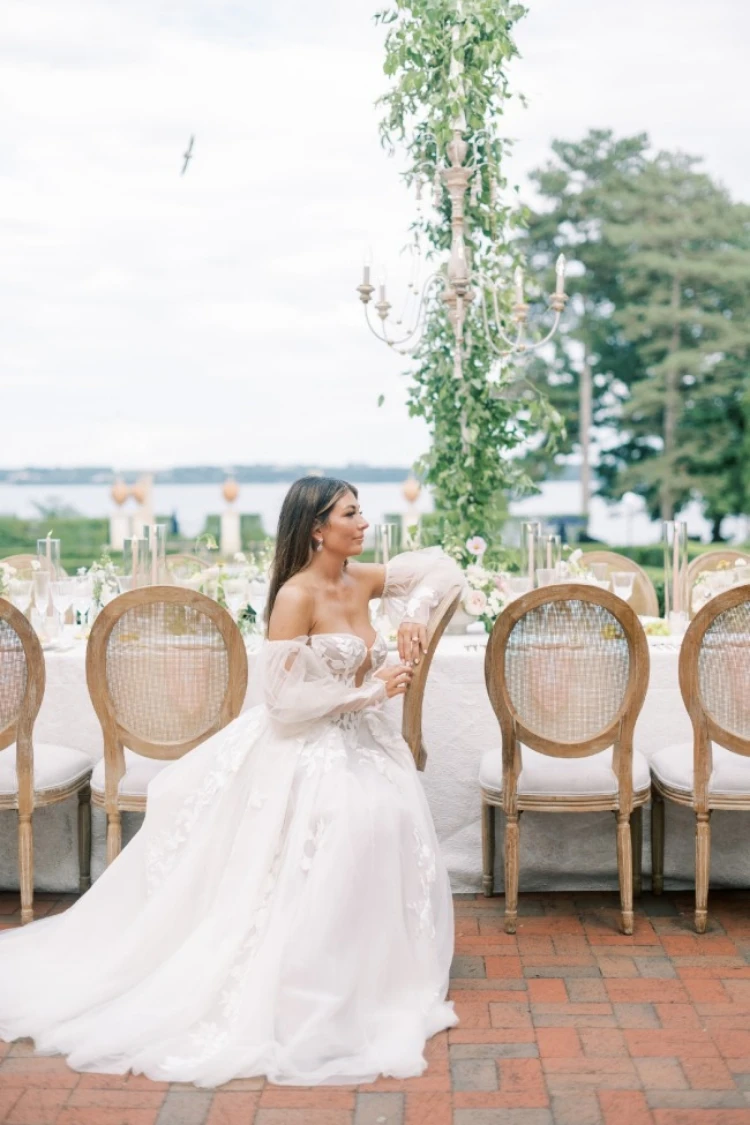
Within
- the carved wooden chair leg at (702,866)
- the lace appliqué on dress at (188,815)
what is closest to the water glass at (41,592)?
the lace appliqué on dress at (188,815)

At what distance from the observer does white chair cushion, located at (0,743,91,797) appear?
3.58m

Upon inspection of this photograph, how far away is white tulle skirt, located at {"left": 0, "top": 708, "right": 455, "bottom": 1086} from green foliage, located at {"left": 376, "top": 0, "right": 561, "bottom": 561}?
3078mm

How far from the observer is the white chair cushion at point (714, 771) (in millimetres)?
3471

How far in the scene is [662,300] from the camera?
20.3 metres

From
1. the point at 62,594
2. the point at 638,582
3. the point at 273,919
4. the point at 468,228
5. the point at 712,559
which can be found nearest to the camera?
the point at 273,919

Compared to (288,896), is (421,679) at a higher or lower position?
higher

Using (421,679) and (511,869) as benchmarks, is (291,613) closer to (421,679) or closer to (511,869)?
(421,679)

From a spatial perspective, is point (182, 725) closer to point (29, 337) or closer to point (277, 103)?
point (277, 103)

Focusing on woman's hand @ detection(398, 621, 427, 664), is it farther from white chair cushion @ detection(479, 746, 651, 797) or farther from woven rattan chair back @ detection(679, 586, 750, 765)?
woven rattan chair back @ detection(679, 586, 750, 765)

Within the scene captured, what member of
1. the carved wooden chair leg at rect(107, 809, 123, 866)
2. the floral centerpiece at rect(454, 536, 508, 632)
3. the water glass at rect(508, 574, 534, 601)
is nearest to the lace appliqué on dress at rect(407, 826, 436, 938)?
the carved wooden chair leg at rect(107, 809, 123, 866)

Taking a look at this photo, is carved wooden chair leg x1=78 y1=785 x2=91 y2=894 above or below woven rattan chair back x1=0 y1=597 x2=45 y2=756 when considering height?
below

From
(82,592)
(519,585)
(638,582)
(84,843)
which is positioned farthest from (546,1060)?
(638,582)

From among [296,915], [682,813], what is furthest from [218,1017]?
[682,813]

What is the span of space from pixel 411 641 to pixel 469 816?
988 millimetres
